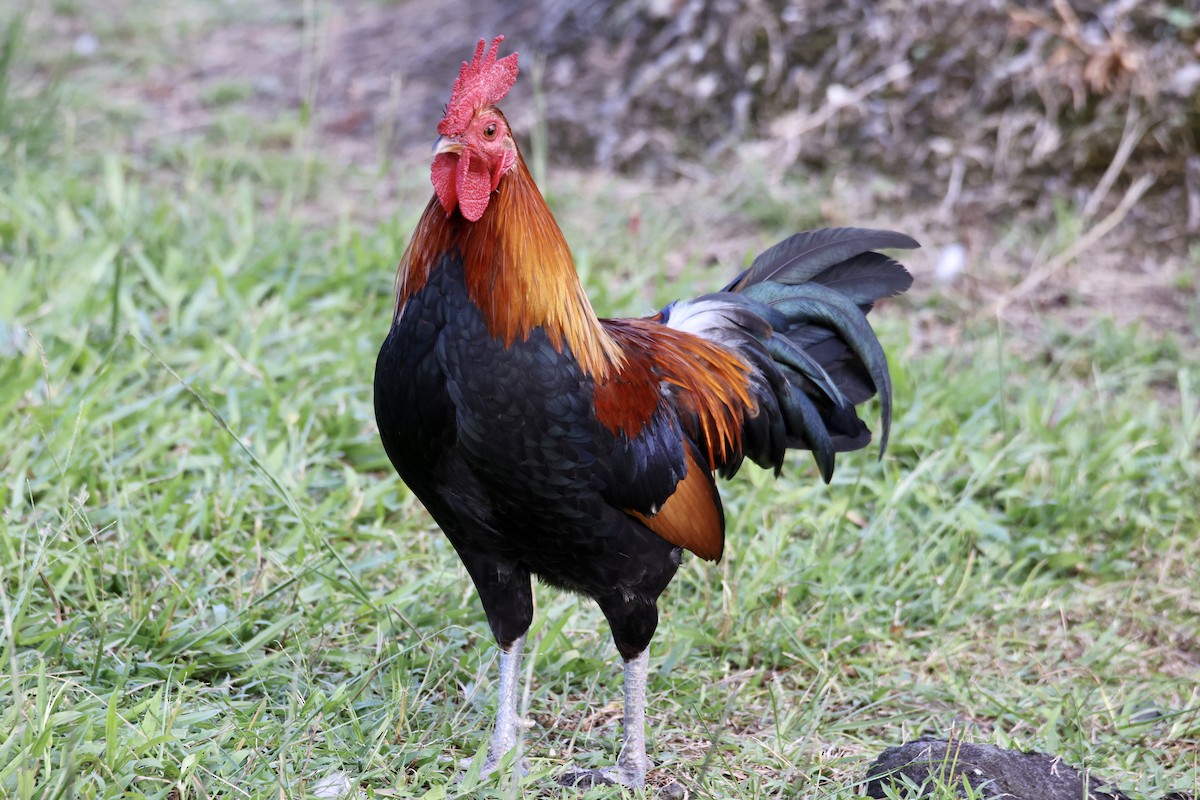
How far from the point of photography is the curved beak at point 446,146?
2.24m

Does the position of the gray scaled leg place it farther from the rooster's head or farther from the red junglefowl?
the rooster's head

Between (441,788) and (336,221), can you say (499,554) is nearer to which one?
(441,788)

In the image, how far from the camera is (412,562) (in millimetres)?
3572

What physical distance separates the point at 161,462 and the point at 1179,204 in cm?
517

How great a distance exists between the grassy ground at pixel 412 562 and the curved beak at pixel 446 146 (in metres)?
0.94

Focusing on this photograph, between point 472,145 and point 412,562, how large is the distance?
1.70 m

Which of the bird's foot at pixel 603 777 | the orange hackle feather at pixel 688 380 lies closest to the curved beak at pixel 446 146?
the orange hackle feather at pixel 688 380

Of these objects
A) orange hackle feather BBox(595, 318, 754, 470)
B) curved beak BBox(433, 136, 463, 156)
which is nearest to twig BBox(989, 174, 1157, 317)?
orange hackle feather BBox(595, 318, 754, 470)

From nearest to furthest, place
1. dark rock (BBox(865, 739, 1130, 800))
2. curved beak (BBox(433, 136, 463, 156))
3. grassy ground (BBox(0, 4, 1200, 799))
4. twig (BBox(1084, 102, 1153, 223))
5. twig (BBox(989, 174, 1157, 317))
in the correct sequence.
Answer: curved beak (BBox(433, 136, 463, 156)) → dark rock (BBox(865, 739, 1130, 800)) → grassy ground (BBox(0, 4, 1200, 799)) → twig (BBox(989, 174, 1157, 317)) → twig (BBox(1084, 102, 1153, 223))

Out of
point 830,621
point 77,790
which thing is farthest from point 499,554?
point 830,621

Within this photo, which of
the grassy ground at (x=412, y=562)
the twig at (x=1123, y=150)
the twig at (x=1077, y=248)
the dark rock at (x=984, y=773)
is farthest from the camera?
the twig at (x=1123, y=150)

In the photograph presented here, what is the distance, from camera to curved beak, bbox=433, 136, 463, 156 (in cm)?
224

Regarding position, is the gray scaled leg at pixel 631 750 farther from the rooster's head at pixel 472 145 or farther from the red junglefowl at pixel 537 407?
the rooster's head at pixel 472 145

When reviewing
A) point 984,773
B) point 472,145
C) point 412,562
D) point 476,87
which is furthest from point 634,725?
point 476,87
